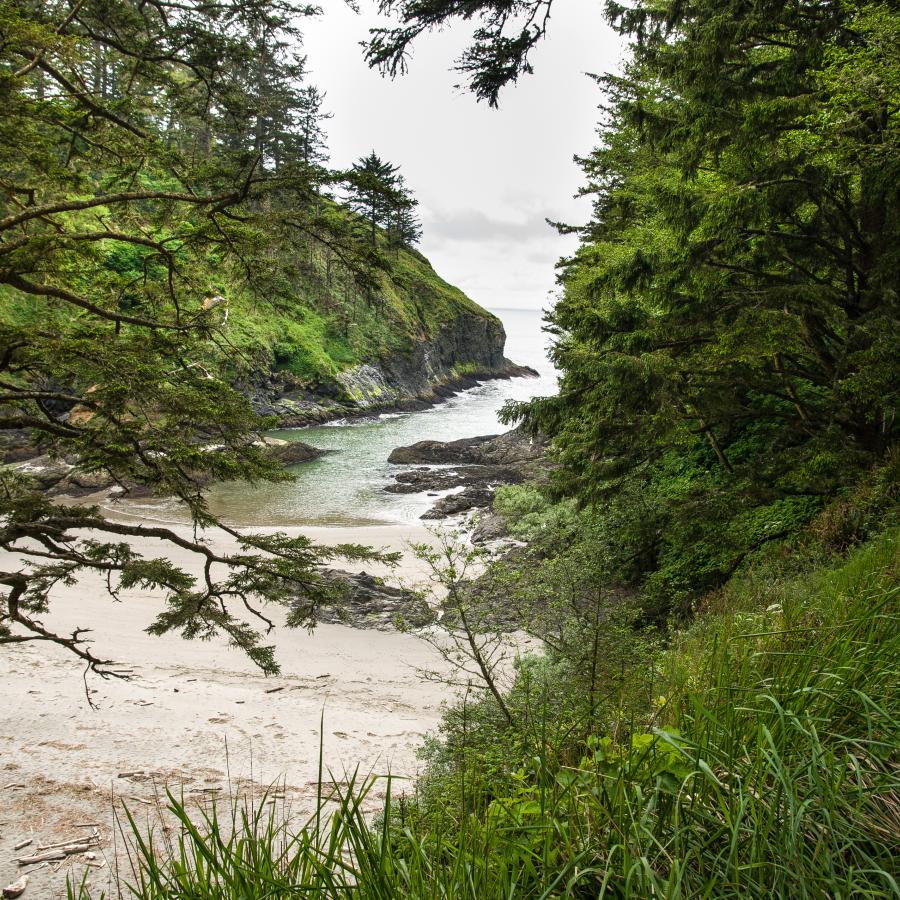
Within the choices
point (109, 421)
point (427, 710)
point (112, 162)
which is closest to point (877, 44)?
point (109, 421)

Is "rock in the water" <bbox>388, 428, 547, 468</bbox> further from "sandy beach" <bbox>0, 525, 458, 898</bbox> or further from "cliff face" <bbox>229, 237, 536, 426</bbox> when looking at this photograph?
"sandy beach" <bbox>0, 525, 458, 898</bbox>

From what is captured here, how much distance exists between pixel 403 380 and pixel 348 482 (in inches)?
1097

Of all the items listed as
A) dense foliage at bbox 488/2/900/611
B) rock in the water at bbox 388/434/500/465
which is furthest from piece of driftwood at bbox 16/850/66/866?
rock in the water at bbox 388/434/500/465

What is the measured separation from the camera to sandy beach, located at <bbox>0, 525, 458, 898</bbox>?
6.26 meters

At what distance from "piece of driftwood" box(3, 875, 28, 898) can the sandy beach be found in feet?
0.23

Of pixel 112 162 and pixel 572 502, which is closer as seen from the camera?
pixel 112 162

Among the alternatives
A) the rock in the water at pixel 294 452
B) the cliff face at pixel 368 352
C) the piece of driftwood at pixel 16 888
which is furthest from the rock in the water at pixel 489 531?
the cliff face at pixel 368 352

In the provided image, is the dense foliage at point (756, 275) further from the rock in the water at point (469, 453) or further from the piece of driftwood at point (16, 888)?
A: the rock in the water at point (469, 453)

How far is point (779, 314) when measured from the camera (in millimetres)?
6016

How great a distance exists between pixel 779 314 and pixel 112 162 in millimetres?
7536

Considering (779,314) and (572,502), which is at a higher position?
(779,314)

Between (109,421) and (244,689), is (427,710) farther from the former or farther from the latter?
(109,421)

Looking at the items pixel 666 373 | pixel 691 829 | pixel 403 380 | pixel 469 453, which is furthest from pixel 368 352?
pixel 691 829

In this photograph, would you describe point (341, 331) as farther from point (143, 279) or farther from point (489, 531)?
point (143, 279)
